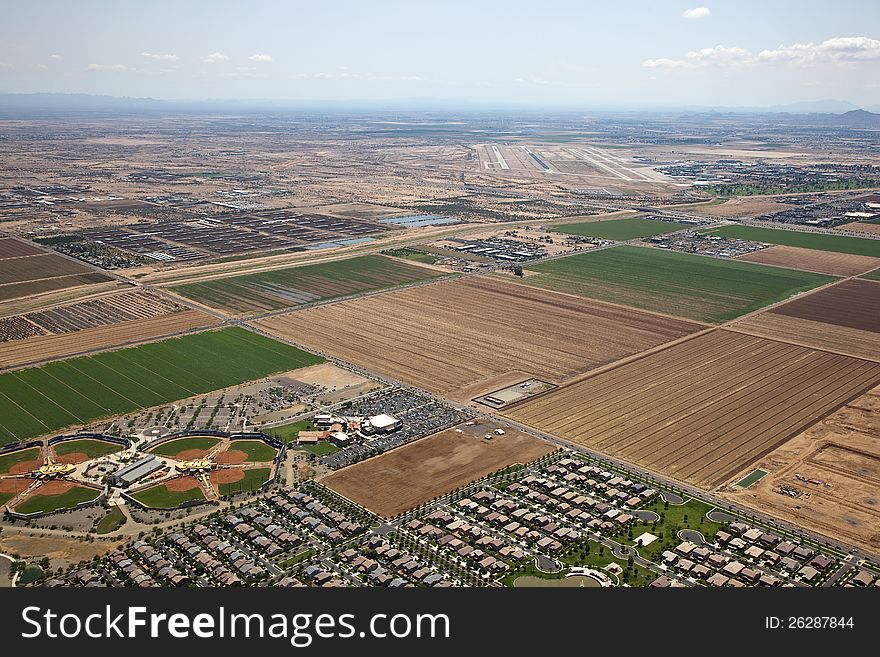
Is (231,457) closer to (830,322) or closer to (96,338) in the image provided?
(96,338)

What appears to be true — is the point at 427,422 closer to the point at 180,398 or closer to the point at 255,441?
the point at 255,441

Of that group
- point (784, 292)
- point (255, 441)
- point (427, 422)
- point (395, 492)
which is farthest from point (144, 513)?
point (784, 292)

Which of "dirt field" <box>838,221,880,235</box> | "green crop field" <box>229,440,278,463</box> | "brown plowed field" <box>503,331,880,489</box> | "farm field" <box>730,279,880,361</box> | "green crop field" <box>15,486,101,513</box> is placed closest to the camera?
"green crop field" <box>15,486,101,513</box>

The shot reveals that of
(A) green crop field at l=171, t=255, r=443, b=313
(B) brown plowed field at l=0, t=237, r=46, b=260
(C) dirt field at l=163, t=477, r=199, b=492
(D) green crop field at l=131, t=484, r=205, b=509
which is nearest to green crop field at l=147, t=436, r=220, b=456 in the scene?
(C) dirt field at l=163, t=477, r=199, b=492

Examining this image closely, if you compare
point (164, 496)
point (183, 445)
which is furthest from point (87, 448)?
point (164, 496)

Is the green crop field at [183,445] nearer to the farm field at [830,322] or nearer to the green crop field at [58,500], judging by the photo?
the green crop field at [58,500]

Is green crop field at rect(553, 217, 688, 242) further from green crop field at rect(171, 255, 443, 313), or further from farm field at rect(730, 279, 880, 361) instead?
farm field at rect(730, 279, 880, 361)
